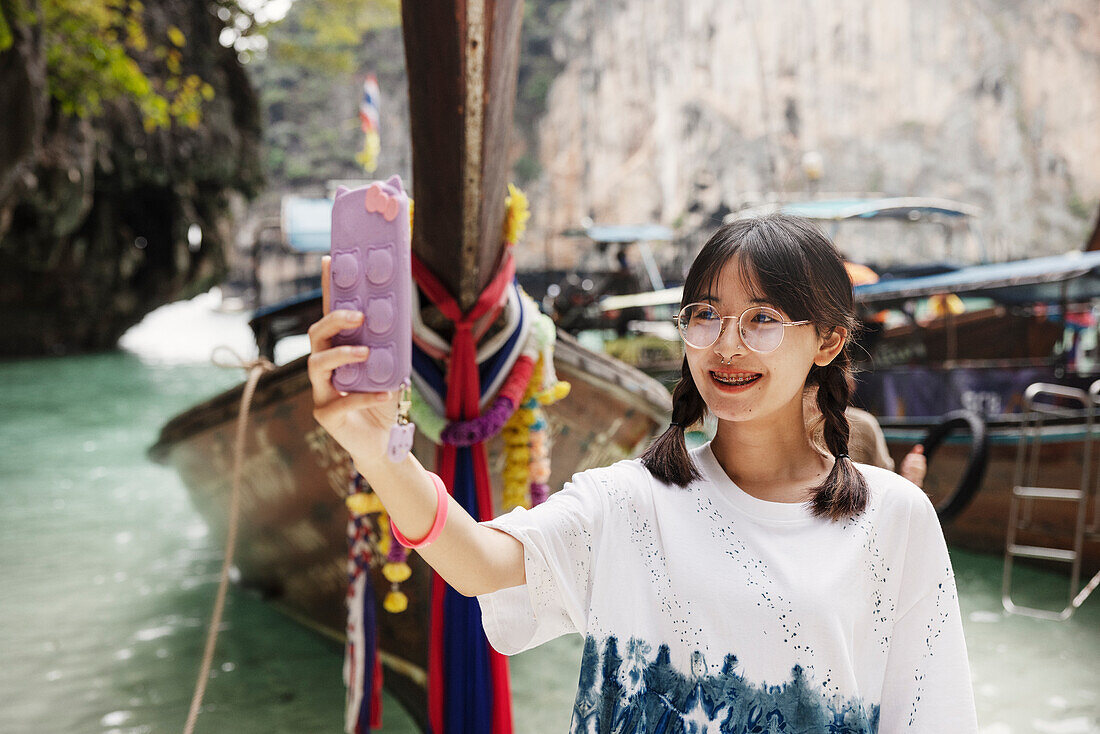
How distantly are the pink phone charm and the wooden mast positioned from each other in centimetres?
109

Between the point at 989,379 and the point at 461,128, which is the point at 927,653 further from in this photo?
the point at 989,379

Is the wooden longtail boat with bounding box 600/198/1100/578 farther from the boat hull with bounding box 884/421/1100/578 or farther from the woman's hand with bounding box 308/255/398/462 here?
the woman's hand with bounding box 308/255/398/462

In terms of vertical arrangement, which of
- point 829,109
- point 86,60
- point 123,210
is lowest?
point 123,210

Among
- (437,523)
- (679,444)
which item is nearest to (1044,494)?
(679,444)

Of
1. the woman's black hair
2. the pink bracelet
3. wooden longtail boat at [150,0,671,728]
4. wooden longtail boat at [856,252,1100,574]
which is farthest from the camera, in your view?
wooden longtail boat at [856,252,1100,574]

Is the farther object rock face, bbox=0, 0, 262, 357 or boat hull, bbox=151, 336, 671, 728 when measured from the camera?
rock face, bbox=0, 0, 262, 357

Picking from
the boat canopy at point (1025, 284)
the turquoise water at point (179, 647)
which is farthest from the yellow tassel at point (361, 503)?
the boat canopy at point (1025, 284)

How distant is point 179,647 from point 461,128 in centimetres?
344

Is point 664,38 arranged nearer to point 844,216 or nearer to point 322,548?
point 844,216

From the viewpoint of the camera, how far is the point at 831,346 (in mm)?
1186

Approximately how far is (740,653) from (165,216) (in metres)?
17.3

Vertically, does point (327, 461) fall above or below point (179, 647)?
above

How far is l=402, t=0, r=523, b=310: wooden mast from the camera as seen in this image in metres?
1.85

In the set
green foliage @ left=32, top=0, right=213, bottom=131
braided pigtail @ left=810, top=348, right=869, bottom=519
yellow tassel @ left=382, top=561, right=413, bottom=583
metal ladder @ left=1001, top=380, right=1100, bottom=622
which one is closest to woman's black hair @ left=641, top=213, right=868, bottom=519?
braided pigtail @ left=810, top=348, right=869, bottom=519
